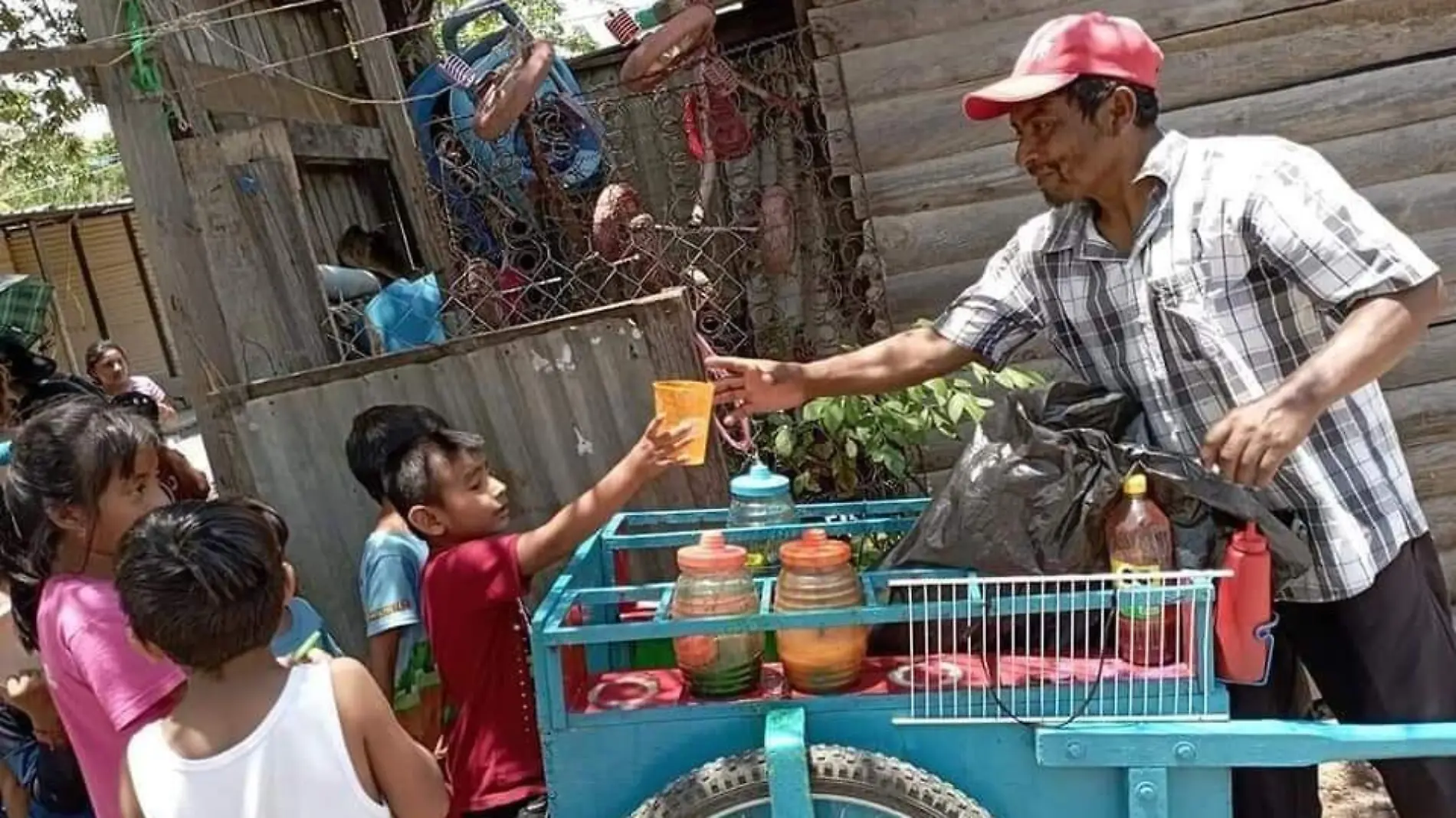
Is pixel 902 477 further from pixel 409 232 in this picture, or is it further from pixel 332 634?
pixel 409 232

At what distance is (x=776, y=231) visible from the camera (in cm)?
433

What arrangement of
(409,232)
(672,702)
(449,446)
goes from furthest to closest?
1. (409,232)
2. (449,446)
3. (672,702)

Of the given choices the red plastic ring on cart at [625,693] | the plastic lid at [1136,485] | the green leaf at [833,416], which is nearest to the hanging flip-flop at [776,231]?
the green leaf at [833,416]

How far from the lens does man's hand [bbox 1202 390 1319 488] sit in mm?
1704

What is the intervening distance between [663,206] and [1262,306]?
3.26 metres

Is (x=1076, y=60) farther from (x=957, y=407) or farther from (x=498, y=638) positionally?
(x=957, y=407)

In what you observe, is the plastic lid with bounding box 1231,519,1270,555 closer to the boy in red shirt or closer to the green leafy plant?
the boy in red shirt

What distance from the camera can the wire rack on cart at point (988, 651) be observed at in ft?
5.65

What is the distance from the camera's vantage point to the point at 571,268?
4219 mm

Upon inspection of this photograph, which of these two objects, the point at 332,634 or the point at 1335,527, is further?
the point at 332,634

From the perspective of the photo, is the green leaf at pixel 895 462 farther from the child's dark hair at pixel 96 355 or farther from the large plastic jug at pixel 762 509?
the child's dark hair at pixel 96 355

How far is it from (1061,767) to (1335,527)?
0.69m

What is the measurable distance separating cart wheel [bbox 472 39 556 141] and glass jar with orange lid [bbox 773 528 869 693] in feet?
8.02

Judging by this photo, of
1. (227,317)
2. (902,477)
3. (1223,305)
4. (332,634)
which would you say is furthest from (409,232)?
(1223,305)
